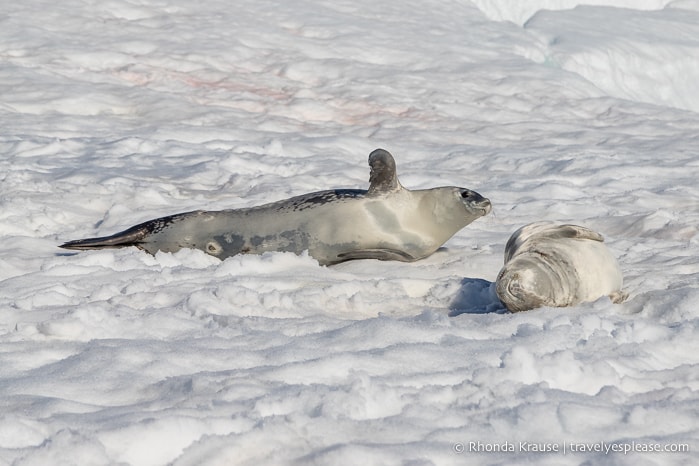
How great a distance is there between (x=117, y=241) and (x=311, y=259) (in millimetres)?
956

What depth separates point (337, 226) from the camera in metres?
4.62

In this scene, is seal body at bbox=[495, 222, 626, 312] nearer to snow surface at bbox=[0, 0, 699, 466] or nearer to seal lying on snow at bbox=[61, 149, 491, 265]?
snow surface at bbox=[0, 0, 699, 466]

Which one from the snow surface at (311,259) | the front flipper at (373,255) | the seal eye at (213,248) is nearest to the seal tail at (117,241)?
the snow surface at (311,259)

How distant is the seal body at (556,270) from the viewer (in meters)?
3.61

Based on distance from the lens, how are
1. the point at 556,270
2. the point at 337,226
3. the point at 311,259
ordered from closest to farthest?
1. the point at 556,270
2. the point at 311,259
3. the point at 337,226

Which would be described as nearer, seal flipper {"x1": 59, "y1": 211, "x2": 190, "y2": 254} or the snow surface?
the snow surface

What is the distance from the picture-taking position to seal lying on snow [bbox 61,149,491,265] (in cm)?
460

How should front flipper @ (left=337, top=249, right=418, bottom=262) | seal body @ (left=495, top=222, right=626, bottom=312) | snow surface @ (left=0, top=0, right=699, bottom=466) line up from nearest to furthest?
snow surface @ (left=0, top=0, right=699, bottom=466) → seal body @ (left=495, top=222, right=626, bottom=312) → front flipper @ (left=337, top=249, right=418, bottom=262)

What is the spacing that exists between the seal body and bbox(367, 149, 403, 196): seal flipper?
0.73 m

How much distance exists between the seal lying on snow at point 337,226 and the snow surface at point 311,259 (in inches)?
5.5

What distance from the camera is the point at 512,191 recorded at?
7039 millimetres

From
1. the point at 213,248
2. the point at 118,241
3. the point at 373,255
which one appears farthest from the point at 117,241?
the point at 373,255

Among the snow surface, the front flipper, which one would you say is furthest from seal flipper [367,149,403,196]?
the snow surface

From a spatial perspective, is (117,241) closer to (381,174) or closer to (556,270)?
(381,174)
